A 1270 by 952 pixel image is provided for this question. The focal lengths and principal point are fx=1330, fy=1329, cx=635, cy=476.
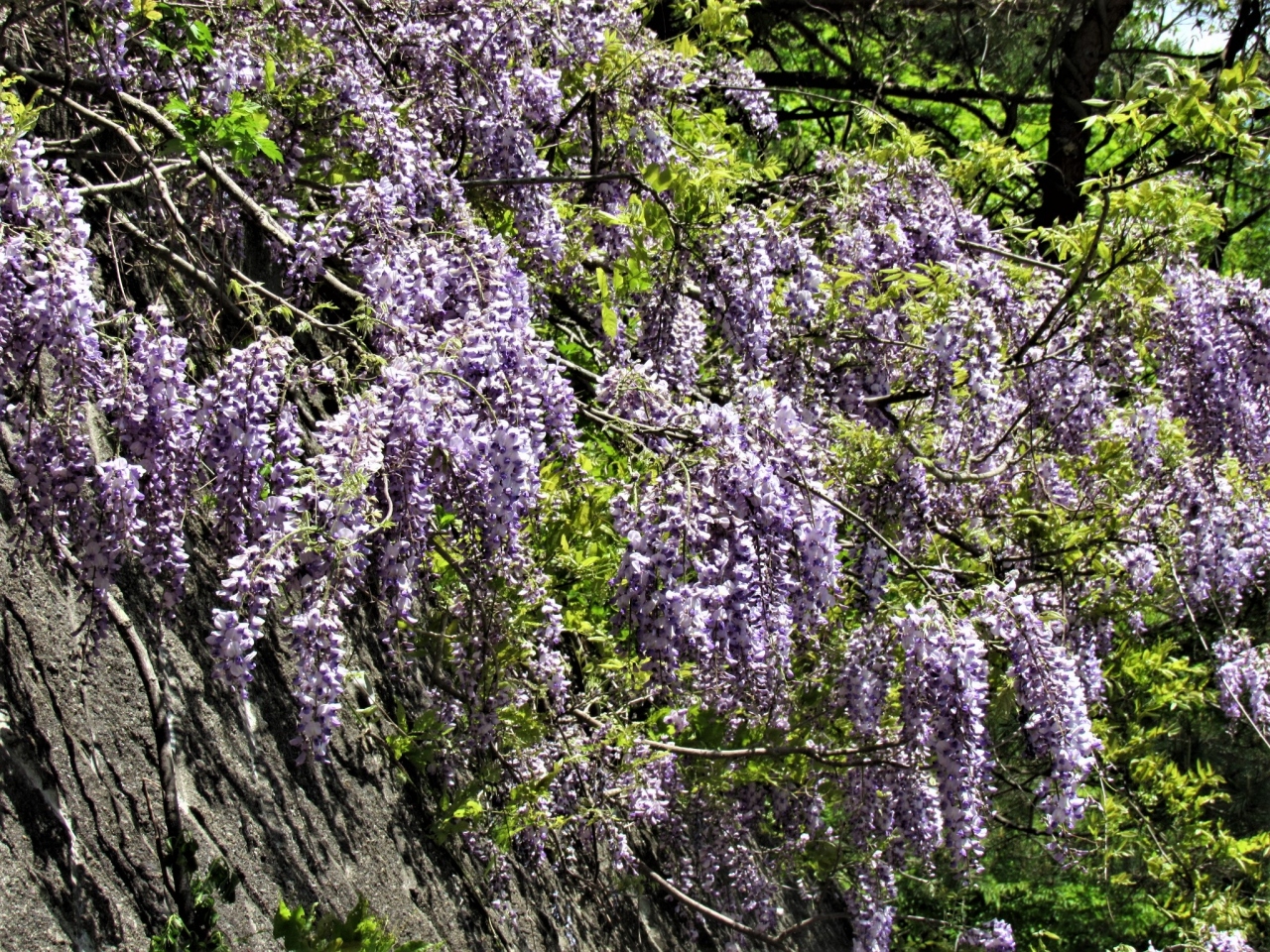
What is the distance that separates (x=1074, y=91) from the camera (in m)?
9.12

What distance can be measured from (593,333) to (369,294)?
228 cm

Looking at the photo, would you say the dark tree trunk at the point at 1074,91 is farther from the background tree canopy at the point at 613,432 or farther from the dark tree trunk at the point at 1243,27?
the background tree canopy at the point at 613,432

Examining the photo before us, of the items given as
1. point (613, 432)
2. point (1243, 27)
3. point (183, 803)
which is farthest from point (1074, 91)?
point (183, 803)

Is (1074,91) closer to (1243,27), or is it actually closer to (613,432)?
(1243,27)

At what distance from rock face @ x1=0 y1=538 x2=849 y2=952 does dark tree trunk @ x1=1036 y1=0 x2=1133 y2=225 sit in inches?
254

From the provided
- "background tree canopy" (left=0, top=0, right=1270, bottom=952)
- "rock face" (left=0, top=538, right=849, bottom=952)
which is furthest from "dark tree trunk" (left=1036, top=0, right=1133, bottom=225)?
"rock face" (left=0, top=538, right=849, bottom=952)

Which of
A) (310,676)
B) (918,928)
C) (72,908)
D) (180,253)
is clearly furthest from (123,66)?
(918,928)

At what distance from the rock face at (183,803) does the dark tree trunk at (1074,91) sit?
21.2ft

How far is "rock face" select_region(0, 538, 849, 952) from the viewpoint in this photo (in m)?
2.70

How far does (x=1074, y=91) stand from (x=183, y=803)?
7.99 meters

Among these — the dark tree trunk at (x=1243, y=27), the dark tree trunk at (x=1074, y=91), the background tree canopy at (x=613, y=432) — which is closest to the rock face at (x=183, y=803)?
the background tree canopy at (x=613, y=432)

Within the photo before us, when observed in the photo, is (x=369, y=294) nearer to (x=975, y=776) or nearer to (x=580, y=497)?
(x=580, y=497)

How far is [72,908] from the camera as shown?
266 centimetres

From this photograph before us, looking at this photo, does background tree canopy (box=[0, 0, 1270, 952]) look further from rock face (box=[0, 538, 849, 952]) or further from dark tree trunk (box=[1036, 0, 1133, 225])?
dark tree trunk (box=[1036, 0, 1133, 225])
